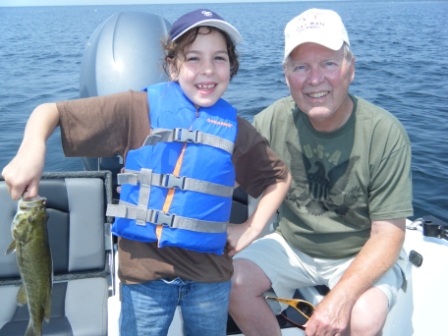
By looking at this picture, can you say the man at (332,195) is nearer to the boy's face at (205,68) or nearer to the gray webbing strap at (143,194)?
the boy's face at (205,68)

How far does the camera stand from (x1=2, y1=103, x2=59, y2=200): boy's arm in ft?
5.68

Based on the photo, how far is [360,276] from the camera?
2.71 meters

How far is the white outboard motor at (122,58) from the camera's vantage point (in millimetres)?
4301

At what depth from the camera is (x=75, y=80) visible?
44.5 feet

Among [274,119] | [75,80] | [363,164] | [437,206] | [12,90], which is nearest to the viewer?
[363,164]

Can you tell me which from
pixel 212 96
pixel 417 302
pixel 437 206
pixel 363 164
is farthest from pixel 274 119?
pixel 437 206

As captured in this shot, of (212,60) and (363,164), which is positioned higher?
(212,60)

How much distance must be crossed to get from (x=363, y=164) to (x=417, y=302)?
1.07 meters

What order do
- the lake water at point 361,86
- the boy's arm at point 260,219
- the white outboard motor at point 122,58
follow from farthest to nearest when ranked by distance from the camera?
the lake water at point 361,86
the white outboard motor at point 122,58
the boy's arm at point 260,219

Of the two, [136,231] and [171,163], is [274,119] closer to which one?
[171,163]

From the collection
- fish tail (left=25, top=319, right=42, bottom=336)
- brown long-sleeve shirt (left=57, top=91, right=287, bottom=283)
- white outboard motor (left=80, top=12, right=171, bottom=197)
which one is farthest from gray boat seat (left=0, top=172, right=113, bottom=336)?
brown long-sleeve shirt (left=57, top=91, right=287, bottom=283)

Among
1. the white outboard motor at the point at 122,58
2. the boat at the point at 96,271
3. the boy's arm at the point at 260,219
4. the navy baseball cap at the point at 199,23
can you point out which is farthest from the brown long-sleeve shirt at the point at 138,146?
the white outboard motor at the point at 122,58

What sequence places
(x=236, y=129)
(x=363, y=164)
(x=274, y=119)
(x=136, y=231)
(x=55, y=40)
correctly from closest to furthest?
(x=136, y=231) → (x=236, y=129) → (x=363, y=164) → (x=274, y=119) → (x=55, y=40)

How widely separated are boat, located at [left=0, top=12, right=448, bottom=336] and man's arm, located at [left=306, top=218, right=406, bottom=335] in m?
0.40
